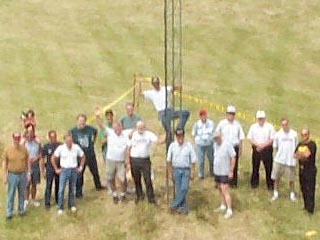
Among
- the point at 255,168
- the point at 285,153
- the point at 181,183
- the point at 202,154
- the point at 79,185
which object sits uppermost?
the point at 285,153

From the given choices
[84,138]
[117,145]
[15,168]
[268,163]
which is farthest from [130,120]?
[268,163]

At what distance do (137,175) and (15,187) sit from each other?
246 cm

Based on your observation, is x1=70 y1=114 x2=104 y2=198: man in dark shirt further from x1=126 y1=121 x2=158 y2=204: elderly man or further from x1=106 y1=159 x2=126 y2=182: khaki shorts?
x1=126 y1=121 x2=158 y2=204: elderly man

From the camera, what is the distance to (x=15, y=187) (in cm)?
1828

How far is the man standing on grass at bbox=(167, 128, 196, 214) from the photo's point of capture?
18.1m

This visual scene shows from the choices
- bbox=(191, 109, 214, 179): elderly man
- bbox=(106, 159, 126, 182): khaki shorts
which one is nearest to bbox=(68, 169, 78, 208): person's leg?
bbox=(106, 159, 126, 182): khaki shorts

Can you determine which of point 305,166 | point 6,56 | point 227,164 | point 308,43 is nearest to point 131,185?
point 227,164

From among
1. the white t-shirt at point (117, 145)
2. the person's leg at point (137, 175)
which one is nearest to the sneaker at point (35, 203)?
the white t-shirt at point (117, 145)

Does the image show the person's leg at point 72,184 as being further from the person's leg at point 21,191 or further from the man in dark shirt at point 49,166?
the person's leg at point 21,191

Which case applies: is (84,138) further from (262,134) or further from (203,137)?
(262,134)

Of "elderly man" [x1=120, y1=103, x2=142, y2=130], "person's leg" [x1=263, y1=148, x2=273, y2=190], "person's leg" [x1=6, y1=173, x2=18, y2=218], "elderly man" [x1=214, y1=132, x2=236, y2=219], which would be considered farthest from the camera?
"elderly man" [x1=120, y1=103, x2=142, y2=130]

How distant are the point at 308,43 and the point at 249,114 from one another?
9.09 meters

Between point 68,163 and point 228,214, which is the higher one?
point 68,163

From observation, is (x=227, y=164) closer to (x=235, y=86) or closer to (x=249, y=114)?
(x=249, y=114)
